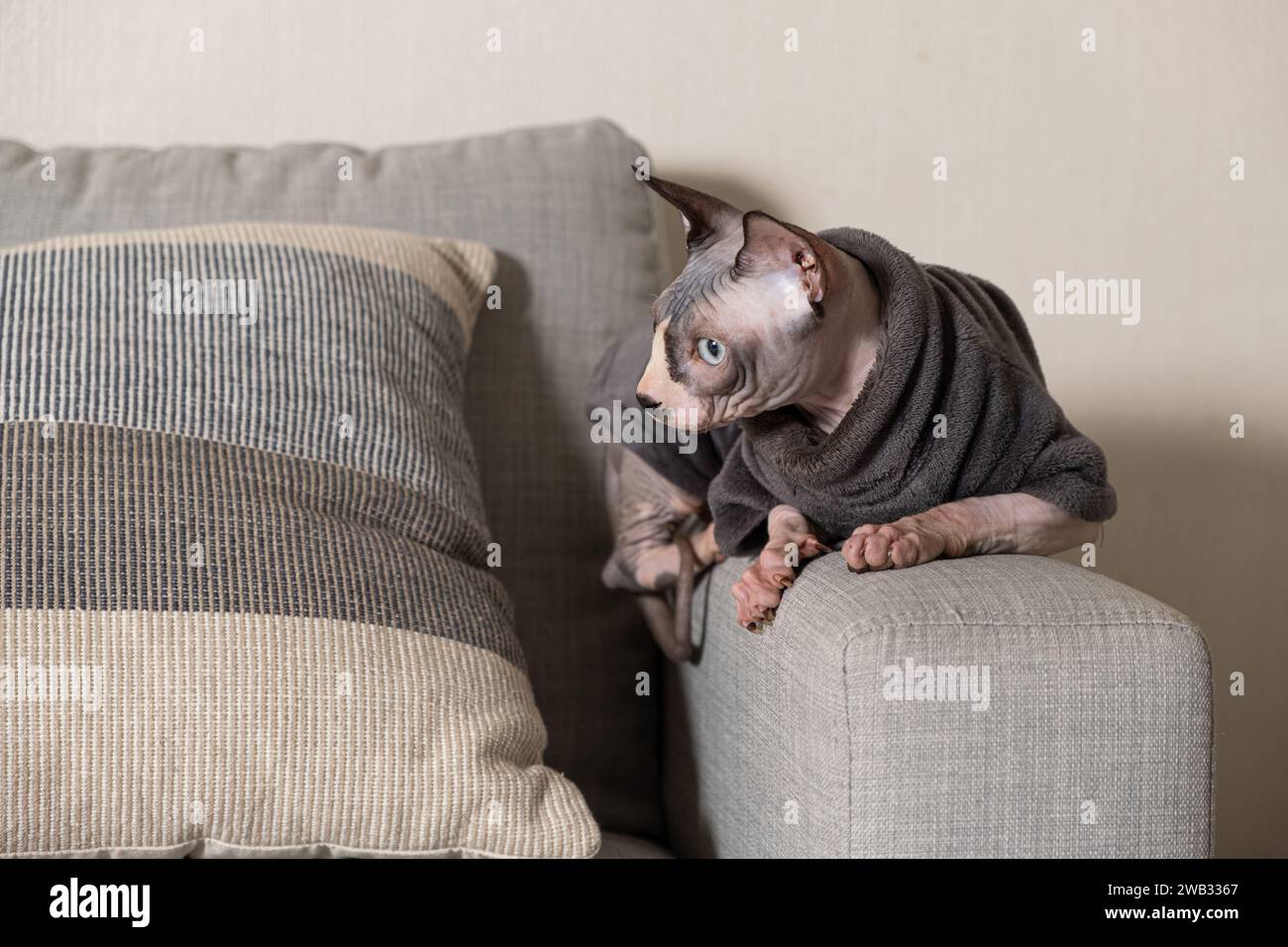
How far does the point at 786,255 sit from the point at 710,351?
89mm

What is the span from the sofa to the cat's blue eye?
0.19 meters

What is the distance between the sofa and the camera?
787mm

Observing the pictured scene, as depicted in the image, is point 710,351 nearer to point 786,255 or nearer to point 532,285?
point 786,255

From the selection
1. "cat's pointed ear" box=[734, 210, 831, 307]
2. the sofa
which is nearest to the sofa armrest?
the sofa

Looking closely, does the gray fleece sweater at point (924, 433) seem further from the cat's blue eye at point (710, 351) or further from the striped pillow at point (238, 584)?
the striped pillow at point (238, 584)

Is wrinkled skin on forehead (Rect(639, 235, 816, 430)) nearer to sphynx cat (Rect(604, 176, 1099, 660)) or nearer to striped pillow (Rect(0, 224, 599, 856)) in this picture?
sphynx cat (Rect(604, 176, 1099, 660))

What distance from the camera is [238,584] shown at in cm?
90

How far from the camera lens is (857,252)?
3.24 ft

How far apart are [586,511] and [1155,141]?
1.03 m

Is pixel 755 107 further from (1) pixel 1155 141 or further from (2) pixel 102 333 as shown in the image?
(2) pixel 102 333

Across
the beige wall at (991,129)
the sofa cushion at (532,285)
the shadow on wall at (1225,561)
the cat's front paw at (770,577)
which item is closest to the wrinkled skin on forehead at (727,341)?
the cat's front paw at (770,577)

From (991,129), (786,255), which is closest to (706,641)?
(786,255)
